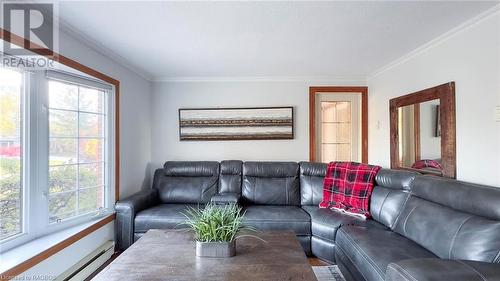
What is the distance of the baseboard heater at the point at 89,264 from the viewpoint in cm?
210

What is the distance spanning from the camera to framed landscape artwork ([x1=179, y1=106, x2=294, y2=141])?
149 inches

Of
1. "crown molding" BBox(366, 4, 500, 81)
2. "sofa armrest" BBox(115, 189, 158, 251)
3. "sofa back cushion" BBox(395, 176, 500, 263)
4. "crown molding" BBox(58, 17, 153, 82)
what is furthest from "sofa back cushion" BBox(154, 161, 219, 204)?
"crown molding" BBox(366, 4, 500, 81)

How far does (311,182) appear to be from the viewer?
3.37 m

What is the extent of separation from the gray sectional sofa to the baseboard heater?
0.18 m

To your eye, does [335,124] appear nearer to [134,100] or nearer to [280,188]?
[280,188]

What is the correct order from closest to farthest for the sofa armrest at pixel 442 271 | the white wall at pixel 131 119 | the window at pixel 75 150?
the sofa armrest at pixel 442 271, the window at pixel 75 150, the white wall at pixel 131 119

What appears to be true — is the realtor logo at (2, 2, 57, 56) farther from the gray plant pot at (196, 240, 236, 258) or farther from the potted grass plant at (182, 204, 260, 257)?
the gray plant pot at (196, 240, 236, 258)

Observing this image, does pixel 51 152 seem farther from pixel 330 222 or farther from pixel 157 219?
pixel 330 222

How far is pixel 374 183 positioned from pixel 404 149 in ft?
1.88

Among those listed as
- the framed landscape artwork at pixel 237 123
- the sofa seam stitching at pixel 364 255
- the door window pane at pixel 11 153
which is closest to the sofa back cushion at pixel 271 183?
the framed landscape artwork at pixel 237 123

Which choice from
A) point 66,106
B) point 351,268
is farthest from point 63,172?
point 351,268

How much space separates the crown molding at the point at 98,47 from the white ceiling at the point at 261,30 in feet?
0.06

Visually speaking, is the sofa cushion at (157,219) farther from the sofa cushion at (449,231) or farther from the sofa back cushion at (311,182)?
the sofa cushion at (449,231)

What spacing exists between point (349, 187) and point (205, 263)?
2.06 m
